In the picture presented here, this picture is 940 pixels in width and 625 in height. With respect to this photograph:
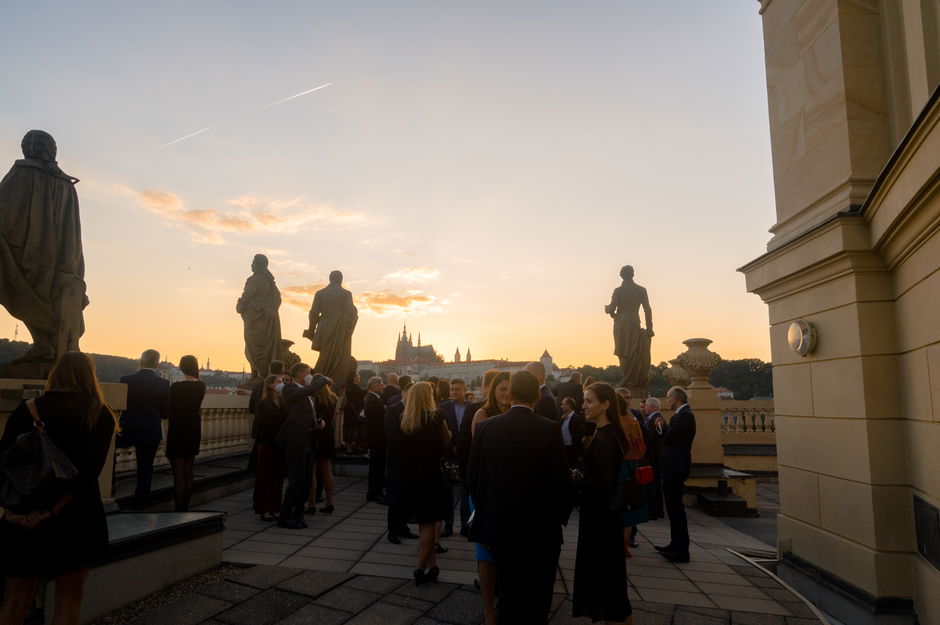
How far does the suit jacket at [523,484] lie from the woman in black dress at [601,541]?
49cm

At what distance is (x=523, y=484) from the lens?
3.17 m

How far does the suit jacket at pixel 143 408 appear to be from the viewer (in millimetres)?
6004

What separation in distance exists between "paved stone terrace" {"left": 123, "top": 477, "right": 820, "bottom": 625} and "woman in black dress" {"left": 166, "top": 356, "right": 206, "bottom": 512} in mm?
702

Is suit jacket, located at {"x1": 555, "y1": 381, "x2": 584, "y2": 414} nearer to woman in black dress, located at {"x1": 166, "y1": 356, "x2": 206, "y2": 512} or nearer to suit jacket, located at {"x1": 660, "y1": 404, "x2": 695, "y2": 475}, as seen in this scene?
suit jacket, located at {"x1": 660, "y1": 404, "x2": 695, "y2": 475}

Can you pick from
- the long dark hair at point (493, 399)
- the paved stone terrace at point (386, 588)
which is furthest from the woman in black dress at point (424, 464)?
the long dark hair at point (493, 399)

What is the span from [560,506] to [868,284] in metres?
3.41

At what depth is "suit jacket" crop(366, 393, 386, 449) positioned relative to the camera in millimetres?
7945

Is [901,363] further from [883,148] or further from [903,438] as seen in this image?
[883,148]

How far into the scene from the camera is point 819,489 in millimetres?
5074

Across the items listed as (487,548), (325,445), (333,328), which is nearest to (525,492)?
(487,548)

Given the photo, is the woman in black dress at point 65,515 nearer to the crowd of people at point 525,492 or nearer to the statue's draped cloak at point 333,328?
the crowd of people at point 525,492

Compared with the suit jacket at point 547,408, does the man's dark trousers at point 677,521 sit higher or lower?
lower

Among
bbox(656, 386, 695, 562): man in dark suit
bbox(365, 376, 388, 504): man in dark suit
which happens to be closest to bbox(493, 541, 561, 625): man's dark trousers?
bbox(656, 386, 695, 562): man in dark suit

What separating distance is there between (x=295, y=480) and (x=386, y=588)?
88.6 inches
